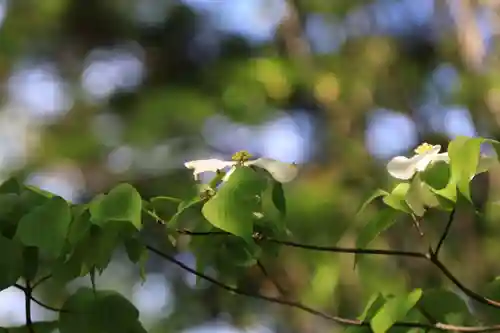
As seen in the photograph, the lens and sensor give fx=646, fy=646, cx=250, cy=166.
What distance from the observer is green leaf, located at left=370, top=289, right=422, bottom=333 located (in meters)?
0.37

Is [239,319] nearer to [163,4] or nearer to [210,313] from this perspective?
[210,313]

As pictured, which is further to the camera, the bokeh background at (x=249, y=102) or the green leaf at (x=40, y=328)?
the bokeh background at (x=249, y=102)

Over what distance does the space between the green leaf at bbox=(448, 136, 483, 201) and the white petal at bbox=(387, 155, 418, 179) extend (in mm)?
24

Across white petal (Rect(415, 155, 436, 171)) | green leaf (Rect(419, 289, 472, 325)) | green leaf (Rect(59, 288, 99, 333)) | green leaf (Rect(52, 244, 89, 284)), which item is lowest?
green leaf (Rect(419, 289, 472, 325))

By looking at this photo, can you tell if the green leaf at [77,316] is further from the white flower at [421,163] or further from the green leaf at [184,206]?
the white flower at [421,163]

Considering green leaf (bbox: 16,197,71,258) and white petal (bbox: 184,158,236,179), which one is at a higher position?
white petal (bbox: 184,158,236,179)

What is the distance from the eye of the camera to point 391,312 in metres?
0.38

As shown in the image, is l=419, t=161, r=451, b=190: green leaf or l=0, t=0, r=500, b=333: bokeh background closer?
l=419, t=161, r=451, b=190: green leaf

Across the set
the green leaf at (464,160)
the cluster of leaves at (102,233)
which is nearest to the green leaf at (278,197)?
the cluster of leaves at (102,233)

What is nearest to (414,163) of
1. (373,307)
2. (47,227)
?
(373,307)

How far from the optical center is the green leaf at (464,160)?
334mm

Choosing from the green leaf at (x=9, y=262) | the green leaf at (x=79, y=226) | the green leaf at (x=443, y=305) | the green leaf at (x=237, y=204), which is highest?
the green leaf at (x=237, y=204)

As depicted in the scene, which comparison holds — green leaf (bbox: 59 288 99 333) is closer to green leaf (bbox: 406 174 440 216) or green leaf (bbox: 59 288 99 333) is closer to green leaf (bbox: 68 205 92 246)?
green leaf (bbox: 68 205 92 246)

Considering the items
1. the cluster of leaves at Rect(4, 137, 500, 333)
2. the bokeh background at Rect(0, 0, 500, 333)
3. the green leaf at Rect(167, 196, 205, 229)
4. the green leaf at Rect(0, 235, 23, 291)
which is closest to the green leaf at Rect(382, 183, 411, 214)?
the cluster of leaves at Rect(4, 137, 500, 333)
